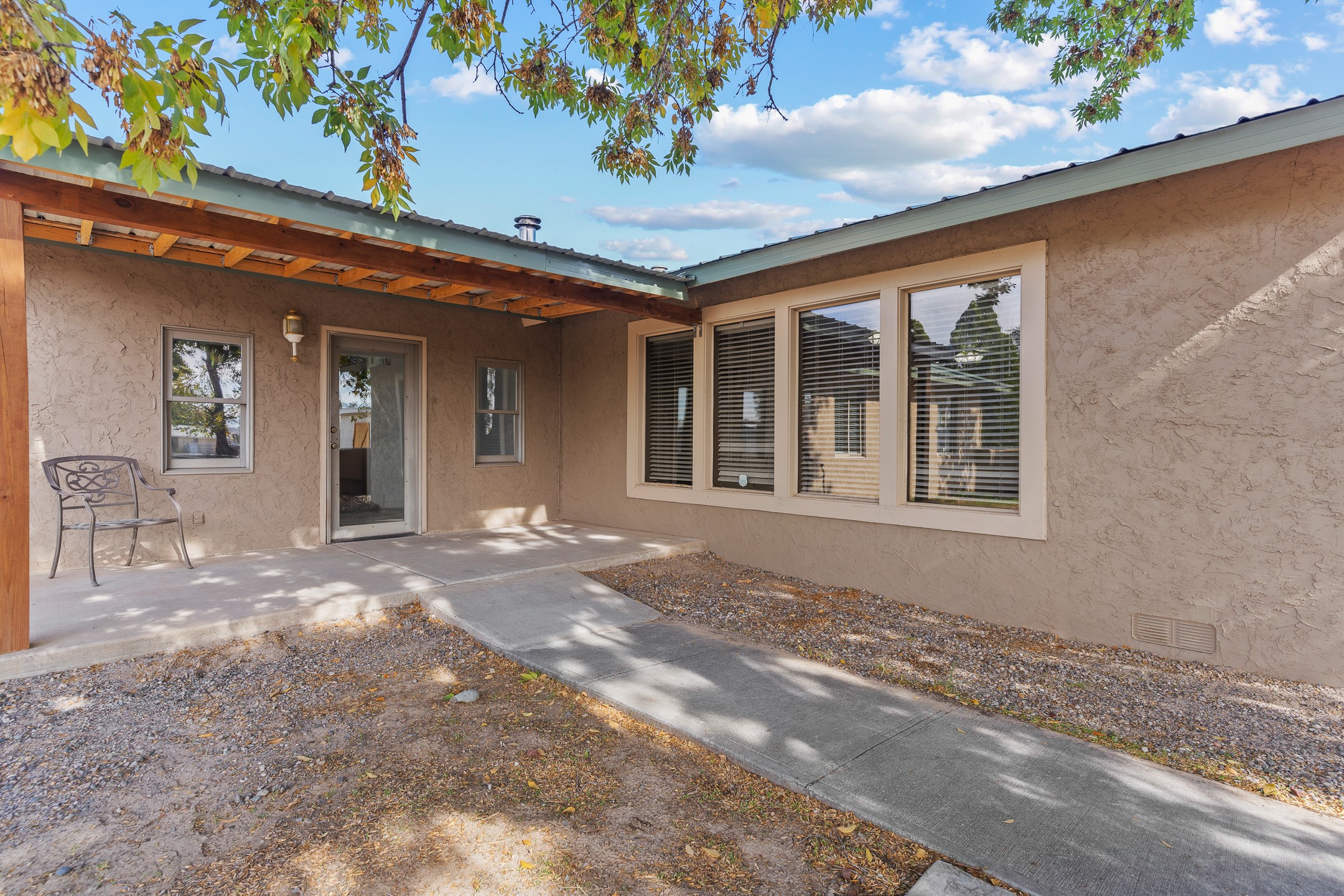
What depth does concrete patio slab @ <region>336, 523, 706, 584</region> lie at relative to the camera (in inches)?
216

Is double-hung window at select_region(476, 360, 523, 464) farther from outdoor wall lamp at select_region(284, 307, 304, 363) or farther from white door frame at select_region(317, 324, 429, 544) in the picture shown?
outdoor wall lamp at select_region(284, 307, 304, 363)

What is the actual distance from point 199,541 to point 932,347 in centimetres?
650

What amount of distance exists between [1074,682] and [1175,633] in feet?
3.09

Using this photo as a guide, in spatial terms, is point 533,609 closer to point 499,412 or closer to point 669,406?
point 669,406

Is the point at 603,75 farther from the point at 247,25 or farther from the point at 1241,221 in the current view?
the point at 1241,221

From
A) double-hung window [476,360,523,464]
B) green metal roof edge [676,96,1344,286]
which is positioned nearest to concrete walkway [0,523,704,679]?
double-hung window [476,360,523,464]

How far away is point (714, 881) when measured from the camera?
1.97m

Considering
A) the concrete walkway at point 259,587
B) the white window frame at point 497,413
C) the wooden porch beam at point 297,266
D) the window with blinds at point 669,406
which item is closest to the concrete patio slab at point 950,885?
the concrete walkway at point 259,587

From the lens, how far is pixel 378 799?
2408 mm

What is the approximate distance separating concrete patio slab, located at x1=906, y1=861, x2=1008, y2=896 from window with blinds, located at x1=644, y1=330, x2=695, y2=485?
17.5 ft

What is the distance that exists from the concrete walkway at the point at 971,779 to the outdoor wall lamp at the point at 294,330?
381 cm

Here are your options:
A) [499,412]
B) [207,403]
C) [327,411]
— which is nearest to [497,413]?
[499,412]

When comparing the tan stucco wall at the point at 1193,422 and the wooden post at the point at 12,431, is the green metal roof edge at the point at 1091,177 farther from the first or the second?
the wooden post at the point at 12,431

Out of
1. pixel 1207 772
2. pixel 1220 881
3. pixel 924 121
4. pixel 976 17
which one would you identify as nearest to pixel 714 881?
pixel 1220 881
